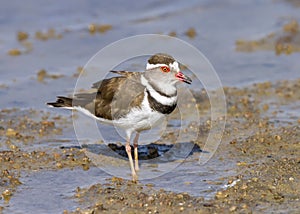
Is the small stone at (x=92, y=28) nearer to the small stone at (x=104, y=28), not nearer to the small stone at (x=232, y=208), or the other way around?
the small stone at (x=104, y=28)

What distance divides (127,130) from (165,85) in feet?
2.57

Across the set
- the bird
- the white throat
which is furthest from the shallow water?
the white throat

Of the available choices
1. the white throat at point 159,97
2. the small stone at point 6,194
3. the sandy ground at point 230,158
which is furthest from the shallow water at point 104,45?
the white throat at point 159,97

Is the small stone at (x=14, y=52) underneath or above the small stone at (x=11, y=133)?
above

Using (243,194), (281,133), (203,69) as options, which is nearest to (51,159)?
(243,194)

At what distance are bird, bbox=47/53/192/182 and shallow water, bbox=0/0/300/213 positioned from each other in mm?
767

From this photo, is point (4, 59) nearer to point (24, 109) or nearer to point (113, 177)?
point (24, 109)

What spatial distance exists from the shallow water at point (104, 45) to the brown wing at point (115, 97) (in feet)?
2.73

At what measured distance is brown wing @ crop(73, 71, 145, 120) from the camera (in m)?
7.93

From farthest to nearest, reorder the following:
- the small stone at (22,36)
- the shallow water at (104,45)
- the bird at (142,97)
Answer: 1. the small stone at (22,36)
2. the shallow water at (104,45)
3. the bird at (142,97)

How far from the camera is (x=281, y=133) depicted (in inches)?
372

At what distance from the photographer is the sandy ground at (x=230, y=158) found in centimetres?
713

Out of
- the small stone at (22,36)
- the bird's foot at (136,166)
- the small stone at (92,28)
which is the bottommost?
the bird's foot at (136,166)

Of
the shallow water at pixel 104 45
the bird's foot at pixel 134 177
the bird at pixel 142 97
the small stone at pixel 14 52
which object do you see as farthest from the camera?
the small stone at pixel 14 52
